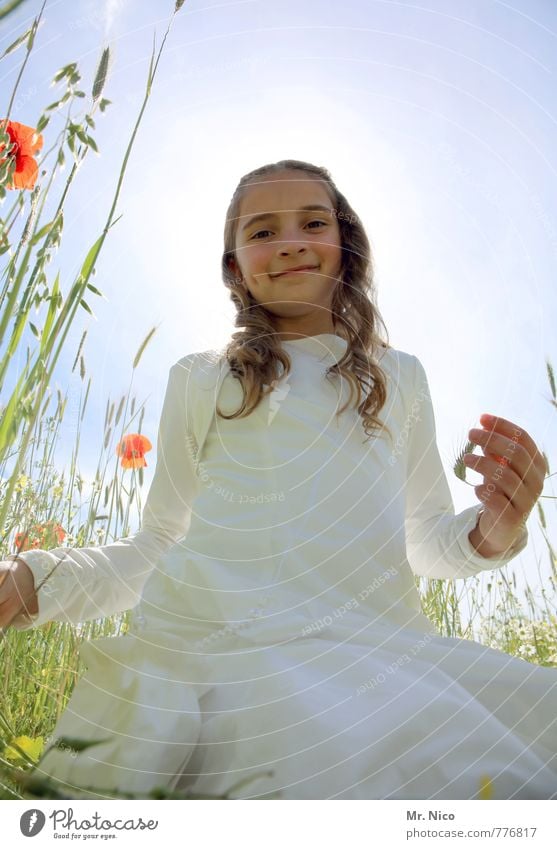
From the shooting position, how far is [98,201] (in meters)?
0.75

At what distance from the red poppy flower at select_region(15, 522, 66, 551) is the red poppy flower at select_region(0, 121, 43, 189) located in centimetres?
53

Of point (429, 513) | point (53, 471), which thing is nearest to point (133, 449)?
point (53, 471)

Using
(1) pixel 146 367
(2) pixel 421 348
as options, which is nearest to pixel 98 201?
(1) pixel 146 367

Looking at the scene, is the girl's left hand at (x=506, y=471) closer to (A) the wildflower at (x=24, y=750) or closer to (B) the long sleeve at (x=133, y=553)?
(B) the long sleeve at (x=133, y=553)

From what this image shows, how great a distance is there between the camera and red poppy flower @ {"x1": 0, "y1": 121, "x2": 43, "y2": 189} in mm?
617

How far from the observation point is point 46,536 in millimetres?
1003

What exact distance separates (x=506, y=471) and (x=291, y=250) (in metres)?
0.46

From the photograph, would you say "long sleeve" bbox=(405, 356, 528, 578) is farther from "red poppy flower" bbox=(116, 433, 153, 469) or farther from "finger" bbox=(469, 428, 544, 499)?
"red poppy flower" bbox=(116, 433, 153, 469)
